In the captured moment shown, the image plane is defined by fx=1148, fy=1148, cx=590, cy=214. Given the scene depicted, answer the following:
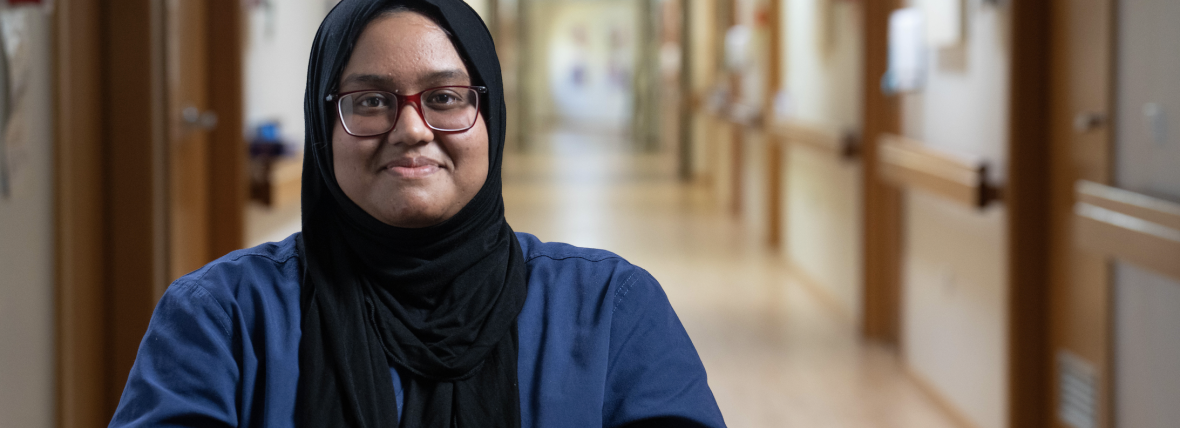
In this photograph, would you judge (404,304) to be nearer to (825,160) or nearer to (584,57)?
(825,160)

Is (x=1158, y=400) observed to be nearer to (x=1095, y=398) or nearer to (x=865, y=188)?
(x=1095, y=398)

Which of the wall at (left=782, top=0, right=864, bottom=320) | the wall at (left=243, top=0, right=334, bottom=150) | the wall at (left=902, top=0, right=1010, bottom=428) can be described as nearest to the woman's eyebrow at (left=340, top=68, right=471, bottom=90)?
the wall at (left=902, top=0, right=1010, bottom=428)

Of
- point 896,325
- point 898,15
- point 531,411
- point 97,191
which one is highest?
point 898,15

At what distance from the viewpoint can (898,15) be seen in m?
4.55

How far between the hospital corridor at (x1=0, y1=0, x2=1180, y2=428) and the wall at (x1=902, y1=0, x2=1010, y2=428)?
2 centimetres

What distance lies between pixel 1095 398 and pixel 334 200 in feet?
7.63

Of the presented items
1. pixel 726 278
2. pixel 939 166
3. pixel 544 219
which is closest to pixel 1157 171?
pixel 939 166

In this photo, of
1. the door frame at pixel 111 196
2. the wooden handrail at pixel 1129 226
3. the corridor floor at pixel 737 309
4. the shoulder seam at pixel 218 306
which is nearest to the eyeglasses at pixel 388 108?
the shoulder seam at pixel 218 306

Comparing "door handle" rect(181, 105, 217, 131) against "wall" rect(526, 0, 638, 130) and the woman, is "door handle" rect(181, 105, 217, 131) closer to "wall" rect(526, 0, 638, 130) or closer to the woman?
the woman

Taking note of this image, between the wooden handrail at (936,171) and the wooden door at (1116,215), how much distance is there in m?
0.28

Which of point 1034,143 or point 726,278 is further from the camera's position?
point 726,278

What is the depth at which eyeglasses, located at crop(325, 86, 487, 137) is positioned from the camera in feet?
4.39

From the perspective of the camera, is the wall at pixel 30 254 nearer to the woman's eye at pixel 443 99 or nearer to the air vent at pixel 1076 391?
the woman's eye at pixel 443 99

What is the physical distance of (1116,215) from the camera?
2.59m
